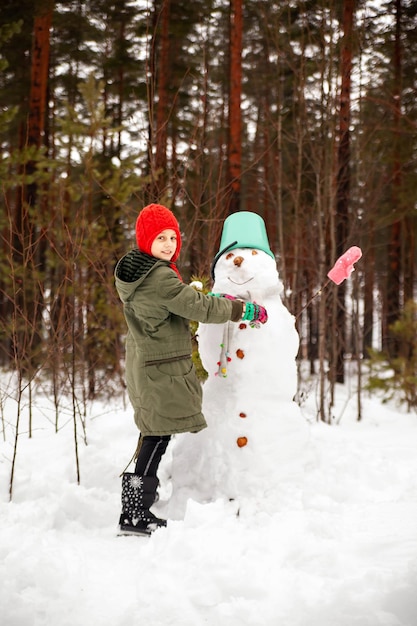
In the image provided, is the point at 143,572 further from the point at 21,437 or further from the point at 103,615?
the point at 21,437

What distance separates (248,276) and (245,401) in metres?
0.86

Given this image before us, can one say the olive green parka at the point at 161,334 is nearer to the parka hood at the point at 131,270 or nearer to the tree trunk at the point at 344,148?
the parka hood at the point at 131,270

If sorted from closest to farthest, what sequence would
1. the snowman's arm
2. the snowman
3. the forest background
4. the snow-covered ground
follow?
1. the snow-covered ground
2. the snowman's arm
3. the snowman
4. the forest background

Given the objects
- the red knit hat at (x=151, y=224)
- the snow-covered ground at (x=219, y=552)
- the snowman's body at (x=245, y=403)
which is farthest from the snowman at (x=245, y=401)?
the red knit hat at (x=151, y=224)

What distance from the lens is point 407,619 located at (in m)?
1.84

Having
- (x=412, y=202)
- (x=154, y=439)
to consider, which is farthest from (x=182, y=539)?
(x=412, y=202)

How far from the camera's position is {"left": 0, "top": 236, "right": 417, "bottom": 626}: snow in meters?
1.99

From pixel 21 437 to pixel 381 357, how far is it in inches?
219

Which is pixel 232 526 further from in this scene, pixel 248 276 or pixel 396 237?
pixel 396 237

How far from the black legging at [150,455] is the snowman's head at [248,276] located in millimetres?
1110

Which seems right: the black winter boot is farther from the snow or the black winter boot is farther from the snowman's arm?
the snowman's arm

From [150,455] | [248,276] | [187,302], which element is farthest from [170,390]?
[248,276]

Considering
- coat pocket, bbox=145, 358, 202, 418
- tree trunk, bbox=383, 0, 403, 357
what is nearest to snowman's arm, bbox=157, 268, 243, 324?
coat pocket, bbox=145, 358, 202, 418

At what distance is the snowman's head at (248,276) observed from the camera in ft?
10.9
